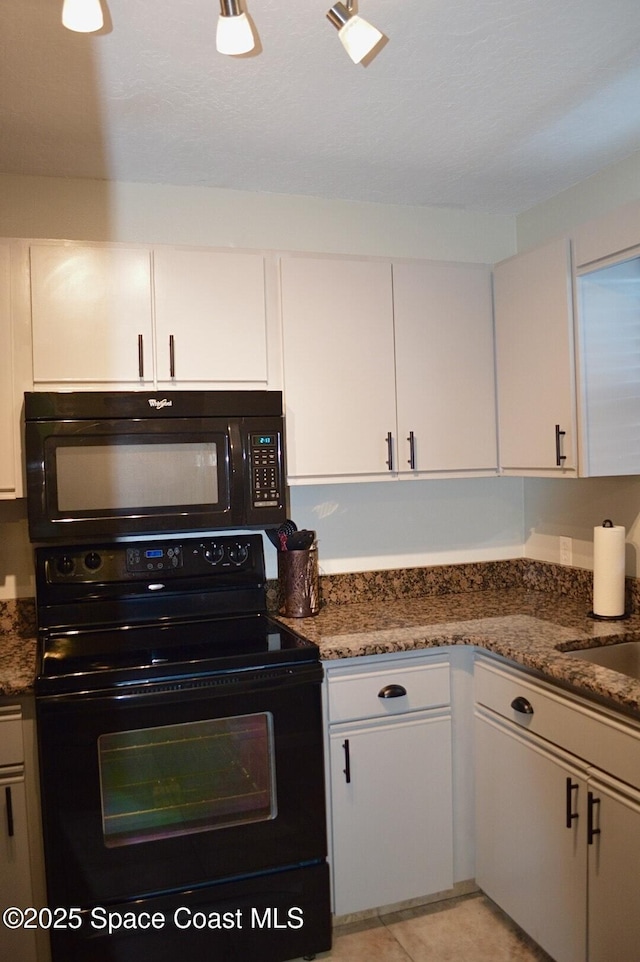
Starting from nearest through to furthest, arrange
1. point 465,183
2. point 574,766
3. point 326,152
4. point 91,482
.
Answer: point 574,766 → point 91,482 → point 326,152 → point 465,183

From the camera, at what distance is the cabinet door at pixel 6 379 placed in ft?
6.88

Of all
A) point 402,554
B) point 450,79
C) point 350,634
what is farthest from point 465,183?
point 350,634

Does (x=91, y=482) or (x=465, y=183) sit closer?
(x=91, y=482)

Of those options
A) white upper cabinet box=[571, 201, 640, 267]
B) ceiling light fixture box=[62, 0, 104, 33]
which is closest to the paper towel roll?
white upper cabinet box=[571, 201, 640, 267]

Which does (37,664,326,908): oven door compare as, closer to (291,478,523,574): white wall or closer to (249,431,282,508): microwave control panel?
(249,431,282,508): microwave control panel

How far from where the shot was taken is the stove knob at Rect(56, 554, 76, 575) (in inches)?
88.8

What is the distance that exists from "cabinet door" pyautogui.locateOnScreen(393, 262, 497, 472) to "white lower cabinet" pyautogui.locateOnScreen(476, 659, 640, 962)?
→ 77 cm

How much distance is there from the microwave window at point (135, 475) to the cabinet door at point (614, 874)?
1.35 meters

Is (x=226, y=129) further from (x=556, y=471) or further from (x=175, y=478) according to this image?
(x=556, y=471)

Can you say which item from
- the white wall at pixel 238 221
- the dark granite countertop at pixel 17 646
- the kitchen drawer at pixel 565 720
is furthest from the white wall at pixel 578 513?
the dark granite countertop at pixel 17 646

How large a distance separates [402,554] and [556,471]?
0.73 metres

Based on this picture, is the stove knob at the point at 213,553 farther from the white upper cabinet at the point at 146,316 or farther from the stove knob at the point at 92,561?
the white upper cabinet at the point at 146,316

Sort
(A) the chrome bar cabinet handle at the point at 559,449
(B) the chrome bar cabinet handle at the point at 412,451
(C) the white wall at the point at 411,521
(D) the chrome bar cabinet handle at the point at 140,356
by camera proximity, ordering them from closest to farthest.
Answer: (D) the chrome bar cabinet handle at the point at 140,356, (A) the chrome bar cabinet handle at the point at 559,449, (B) the chrome bar cabinet handle at the point at 412,451, (C) the white wall at the point at 411,521

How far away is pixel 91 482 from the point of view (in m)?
2.12
